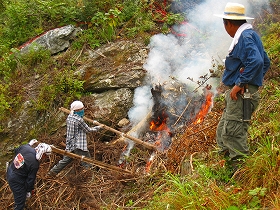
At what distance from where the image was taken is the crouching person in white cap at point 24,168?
193 inches

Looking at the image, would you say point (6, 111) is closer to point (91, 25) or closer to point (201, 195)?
point (91, 25)

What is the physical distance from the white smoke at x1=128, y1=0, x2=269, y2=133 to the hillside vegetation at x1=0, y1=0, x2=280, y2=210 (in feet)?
1.52

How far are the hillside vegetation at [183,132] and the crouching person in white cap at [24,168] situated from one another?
837mm

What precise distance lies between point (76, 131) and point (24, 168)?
1.39 m

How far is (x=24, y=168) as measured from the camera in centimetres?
498

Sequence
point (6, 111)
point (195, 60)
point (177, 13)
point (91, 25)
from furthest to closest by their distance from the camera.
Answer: point (177, 13)
point (91, 25)
point (195, 60)
point (6, 111)

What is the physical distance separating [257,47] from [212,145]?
2047 mm

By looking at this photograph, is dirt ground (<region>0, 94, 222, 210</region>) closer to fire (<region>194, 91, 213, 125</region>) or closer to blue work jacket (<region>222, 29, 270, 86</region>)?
fire (<region>194, 91, 213, 125</region>)

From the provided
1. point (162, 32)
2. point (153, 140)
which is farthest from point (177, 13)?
point (153, 140)

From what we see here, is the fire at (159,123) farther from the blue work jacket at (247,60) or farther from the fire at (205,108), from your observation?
the blue work jacket at (247,60)

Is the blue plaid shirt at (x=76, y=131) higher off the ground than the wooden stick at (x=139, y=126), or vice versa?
the blue plaid shirt at (x=76, y=131)

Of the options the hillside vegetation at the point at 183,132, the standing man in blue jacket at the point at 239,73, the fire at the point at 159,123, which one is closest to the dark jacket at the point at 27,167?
the hillside vegetation at the point at 183,132

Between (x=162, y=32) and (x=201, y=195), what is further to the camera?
(x=162, y=32)

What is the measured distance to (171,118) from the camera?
6.92 meters
